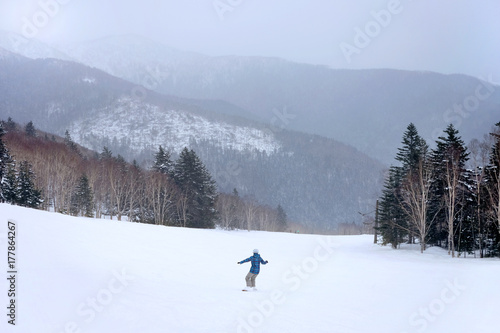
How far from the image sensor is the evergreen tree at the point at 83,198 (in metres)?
59.9

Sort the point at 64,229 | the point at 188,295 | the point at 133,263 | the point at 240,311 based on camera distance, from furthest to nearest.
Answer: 1. the point at 64,229
2. the point at 133,263
3. the point at 188,295
4. the point at 240,311

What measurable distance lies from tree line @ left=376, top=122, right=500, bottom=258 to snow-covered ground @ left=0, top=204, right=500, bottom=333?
11723mm

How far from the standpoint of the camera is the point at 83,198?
210 feet

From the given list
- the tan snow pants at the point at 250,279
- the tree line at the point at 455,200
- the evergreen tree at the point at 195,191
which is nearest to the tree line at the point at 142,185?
the evergreen tree at the point at 195,191

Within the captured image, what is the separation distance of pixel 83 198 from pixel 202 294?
56783 mm

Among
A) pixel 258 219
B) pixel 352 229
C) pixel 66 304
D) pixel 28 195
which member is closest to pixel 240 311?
pixel 66 304

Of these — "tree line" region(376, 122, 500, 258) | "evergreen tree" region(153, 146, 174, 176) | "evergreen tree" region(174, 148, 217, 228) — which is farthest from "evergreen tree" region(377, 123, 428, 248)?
"evergreen tree" region(153, 146, 174, 176)

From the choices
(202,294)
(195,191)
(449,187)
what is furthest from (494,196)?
(195,191)

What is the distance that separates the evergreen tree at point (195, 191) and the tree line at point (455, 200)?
28863 millimetres

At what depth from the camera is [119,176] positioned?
60.5 meters

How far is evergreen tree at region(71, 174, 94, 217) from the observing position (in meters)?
59.9

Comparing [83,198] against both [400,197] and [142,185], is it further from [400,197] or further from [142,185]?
[400,197]

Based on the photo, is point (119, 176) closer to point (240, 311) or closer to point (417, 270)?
point (417, 270)

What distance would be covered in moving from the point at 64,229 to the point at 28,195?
32135 millimetres
